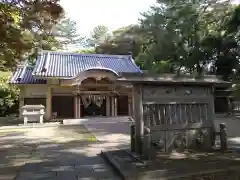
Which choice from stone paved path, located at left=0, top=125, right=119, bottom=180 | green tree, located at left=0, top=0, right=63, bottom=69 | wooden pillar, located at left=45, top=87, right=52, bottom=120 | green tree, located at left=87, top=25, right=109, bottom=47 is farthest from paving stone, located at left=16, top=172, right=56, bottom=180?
green tree, located at left=87, top=25, right=109, bottom=47

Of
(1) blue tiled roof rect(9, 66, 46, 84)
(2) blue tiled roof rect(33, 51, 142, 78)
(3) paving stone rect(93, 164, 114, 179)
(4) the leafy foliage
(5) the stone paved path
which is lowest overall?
(3) paving stone rect(93, 164, 114, 179)

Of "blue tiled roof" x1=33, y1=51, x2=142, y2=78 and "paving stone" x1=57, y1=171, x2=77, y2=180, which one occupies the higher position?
"blue tiled roof" x1=33, y1=51, x2=142, y2=78

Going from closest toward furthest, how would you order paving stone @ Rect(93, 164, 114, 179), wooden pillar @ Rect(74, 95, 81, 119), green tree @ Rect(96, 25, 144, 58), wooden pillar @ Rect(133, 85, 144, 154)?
paving stone @ Rect(93, 164, 114, 179) → wooden pillar @ Rect(133, 85, 144, 154) → wooden pillar @ Rect(74, 95, 81, 119) → green tree @ Rect(96, 25, 144, 58)

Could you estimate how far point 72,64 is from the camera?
20.5m

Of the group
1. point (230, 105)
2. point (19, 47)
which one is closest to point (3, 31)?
point (19, 47)

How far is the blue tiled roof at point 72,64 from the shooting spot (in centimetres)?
1828

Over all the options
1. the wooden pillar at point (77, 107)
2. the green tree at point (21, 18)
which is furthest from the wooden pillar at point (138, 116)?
the wooden pillar at point (77, 107)

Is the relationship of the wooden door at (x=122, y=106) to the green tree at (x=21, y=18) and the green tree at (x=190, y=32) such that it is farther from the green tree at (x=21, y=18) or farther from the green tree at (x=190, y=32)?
the green tree at (x=21, y=18)

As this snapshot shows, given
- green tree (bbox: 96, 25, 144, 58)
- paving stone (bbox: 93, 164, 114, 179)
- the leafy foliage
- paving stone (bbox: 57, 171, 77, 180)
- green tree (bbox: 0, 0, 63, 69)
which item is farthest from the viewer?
green tree (bbox: 96, 25, 144, 58)

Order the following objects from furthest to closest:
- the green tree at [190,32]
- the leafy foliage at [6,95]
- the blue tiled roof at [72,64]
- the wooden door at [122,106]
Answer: the leafy foliage at [6,95] < the wooden door at [122,106] < the blue tiled roof at [72,64] < the green tree at [190,32]

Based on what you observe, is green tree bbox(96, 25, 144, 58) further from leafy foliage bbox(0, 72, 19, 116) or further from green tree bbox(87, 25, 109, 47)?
leafy foliage bbox(0, 72, 19, 116)

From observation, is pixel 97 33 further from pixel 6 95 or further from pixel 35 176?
pixel 35 176

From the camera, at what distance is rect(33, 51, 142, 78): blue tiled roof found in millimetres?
18281

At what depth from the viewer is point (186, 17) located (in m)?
10.5
